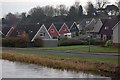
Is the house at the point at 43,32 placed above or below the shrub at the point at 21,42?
above

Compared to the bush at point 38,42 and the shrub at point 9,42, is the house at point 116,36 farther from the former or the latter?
the shrub at point 9,42

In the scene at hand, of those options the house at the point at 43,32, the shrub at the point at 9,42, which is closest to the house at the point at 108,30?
the house at the point at 43,32

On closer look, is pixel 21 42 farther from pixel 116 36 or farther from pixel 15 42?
pixel 116 36

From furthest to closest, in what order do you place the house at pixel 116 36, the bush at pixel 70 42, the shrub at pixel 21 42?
the bush at pixel 70 42, the shrub at pixel 21 42, the house at pixel 116 36

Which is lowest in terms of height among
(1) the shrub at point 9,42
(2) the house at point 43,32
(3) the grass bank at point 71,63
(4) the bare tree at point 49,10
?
(3) the grass bank at point 71,63

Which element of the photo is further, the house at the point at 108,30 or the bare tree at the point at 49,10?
the bare tree at the point at 49,10

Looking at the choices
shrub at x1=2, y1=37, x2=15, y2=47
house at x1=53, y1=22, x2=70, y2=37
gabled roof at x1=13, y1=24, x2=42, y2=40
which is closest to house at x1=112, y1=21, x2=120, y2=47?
shrub at x1=2, y1=37, x2=15, y2=47

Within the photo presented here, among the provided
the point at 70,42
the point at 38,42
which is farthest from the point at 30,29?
the point at 70,42

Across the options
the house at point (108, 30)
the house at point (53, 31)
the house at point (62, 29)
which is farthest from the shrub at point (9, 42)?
the house at point (62, 29)

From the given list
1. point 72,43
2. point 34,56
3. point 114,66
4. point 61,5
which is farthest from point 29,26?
point 61,5

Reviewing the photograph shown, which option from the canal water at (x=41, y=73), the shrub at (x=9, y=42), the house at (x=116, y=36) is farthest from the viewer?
the shrub at (x=9, y=42)

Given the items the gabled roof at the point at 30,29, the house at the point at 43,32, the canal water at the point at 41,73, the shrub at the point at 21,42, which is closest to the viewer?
the canal water at the point at 41,73

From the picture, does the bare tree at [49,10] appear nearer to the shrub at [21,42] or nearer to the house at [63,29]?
the house at [63,29]

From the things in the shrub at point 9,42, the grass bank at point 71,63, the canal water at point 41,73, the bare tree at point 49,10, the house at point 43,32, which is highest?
the bare tree at point 49,10
